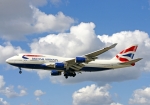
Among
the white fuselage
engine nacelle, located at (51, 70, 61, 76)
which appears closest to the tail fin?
the white fuselage

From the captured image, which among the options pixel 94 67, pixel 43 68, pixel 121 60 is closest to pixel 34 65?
pixel 43 68

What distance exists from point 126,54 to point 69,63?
71.7 feet

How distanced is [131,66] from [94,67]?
420 inches

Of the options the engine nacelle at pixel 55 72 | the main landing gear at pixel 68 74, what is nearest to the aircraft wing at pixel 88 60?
the main landing gear at pixel 68 74

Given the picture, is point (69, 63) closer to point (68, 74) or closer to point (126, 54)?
point (68, 74)

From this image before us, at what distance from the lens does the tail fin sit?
109256mm

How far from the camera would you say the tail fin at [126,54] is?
109256mm

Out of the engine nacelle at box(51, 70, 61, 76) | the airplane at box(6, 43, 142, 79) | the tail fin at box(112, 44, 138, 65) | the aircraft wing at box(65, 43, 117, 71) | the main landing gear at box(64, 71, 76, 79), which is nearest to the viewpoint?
the aircraft wing at box(65, 43, 117, 71)

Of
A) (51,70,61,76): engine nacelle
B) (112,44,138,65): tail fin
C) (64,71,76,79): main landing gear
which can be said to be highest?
(112,44,138,65): tail fin

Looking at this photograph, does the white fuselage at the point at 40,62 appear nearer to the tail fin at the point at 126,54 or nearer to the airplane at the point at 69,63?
the airplane at the point at 69,63

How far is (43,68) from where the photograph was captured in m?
98.1

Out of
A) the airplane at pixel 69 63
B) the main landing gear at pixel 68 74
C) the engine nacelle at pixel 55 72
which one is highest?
the airplane at pixel 69 63

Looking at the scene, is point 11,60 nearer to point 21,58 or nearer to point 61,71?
point 21,58

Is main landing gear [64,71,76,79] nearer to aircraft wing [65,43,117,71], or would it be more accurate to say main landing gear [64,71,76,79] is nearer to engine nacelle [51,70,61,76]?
aircraft wing [65,43,117,71]
